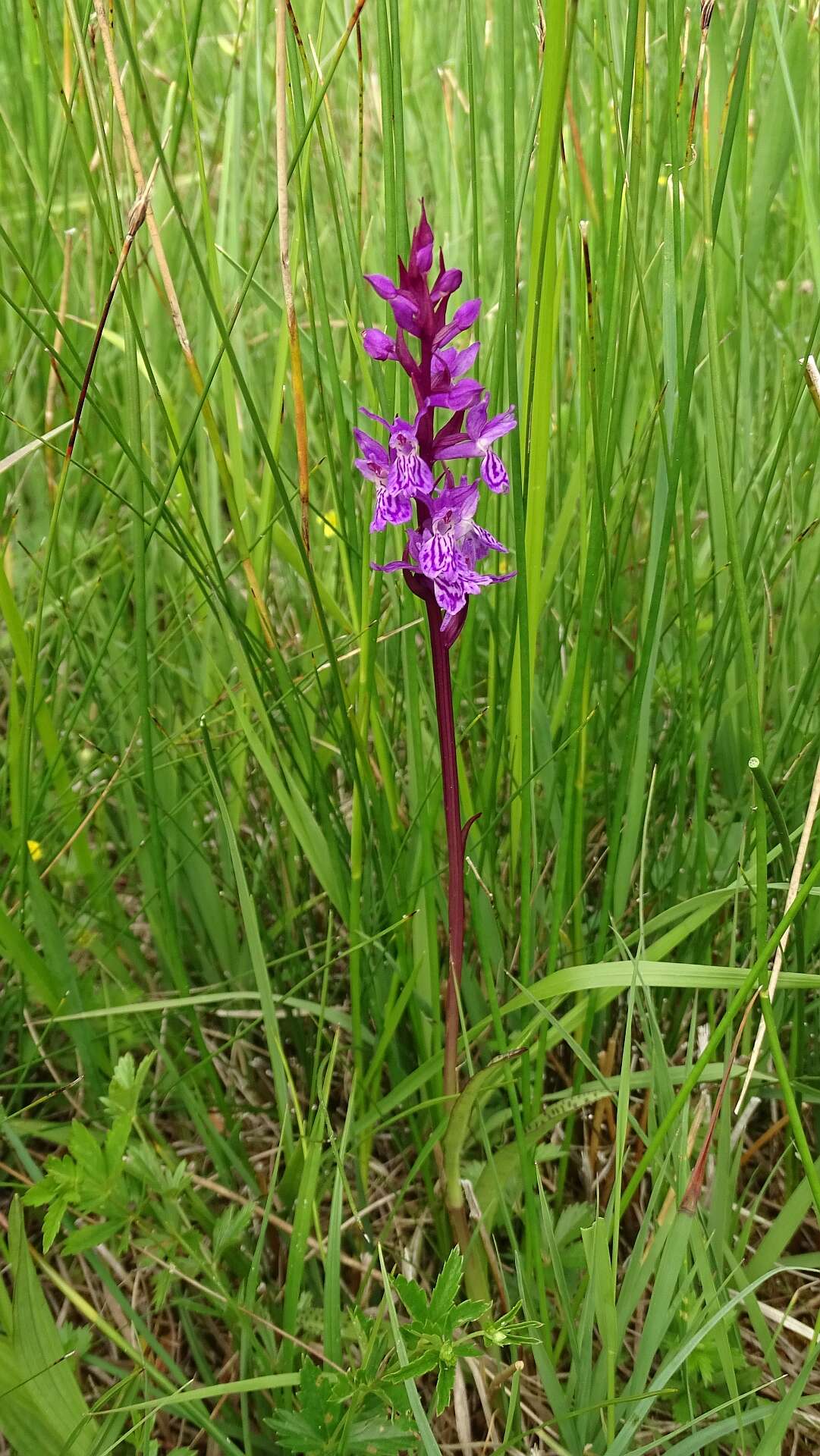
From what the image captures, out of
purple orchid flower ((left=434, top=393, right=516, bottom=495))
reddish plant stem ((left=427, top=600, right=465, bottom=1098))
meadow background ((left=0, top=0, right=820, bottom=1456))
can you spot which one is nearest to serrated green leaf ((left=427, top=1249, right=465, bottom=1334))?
meadow background ((left=0, top=0, right=820, bottom=1456))

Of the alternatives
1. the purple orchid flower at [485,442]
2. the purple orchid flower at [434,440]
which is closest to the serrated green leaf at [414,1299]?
the purple orchid flower at [434,440]

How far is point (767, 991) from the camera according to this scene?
78 centimetres

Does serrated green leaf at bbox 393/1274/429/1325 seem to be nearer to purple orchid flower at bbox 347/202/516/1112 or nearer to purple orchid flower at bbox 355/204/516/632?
purple orchid flower at bbox 347/202/516/1112

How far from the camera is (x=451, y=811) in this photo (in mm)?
834

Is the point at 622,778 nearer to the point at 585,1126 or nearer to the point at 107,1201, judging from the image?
the point at 585,1126

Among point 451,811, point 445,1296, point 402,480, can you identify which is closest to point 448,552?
point 402,480

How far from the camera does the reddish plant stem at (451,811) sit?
0.81 meters

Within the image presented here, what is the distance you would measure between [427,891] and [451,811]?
0.17 metres

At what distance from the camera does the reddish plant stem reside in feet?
2.64

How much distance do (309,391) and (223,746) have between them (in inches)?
28.4

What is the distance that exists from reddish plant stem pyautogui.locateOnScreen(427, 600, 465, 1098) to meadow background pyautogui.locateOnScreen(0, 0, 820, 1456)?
0.16 ft

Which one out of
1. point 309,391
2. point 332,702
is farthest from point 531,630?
point 309,391

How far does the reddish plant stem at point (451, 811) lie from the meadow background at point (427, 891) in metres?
0.05

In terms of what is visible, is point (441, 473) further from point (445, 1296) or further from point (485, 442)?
point (445, 1296)
